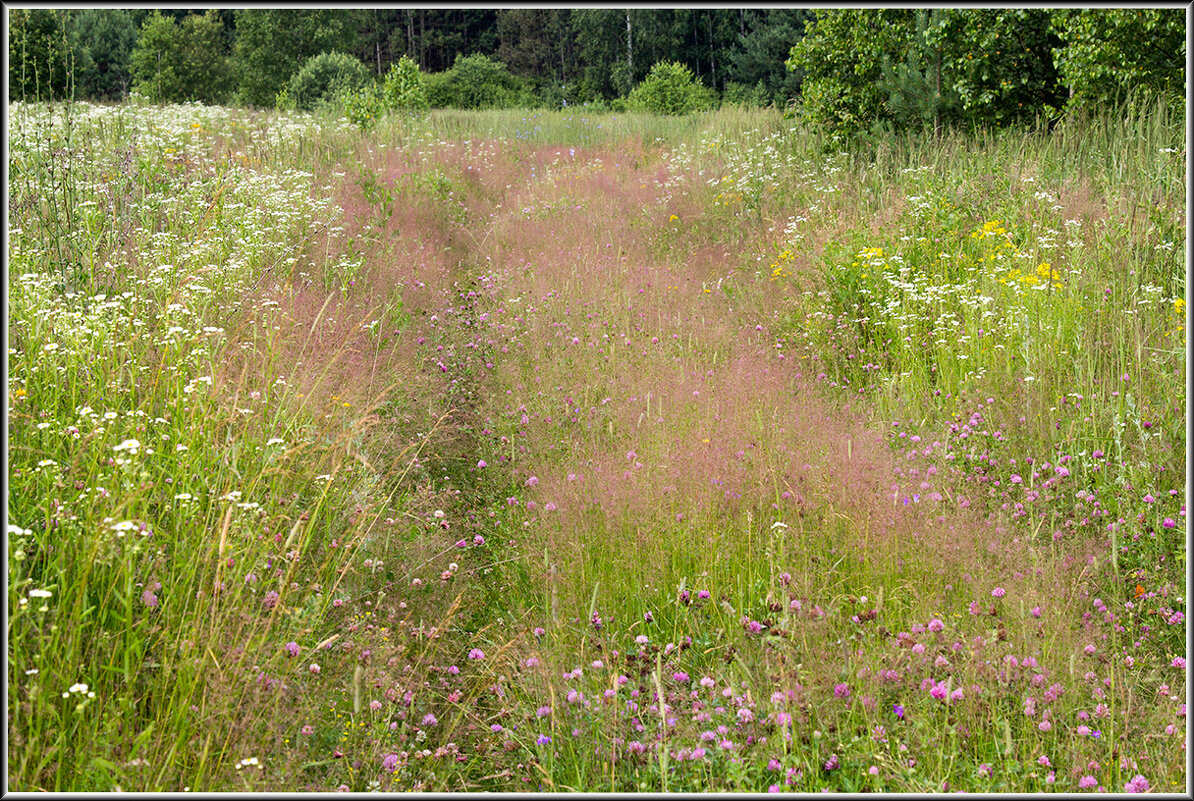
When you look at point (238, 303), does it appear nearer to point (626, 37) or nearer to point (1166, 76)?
point (1166, 76)

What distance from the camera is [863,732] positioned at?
2.03 meters

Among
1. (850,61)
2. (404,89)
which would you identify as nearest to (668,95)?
(404,89)

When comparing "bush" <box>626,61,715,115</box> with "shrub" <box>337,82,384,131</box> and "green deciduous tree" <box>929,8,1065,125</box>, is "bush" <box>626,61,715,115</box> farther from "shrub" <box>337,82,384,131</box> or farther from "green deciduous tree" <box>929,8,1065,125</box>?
"green deciduous tree" <box>929,8,1065,125</box>

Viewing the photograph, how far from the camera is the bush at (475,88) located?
26.4m

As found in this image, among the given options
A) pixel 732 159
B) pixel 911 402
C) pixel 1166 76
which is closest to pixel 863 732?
pixel 911 402

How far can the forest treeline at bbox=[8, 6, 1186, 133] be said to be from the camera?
6.96 metres

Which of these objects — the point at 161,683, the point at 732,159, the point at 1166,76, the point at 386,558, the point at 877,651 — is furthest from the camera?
the point at 732,159

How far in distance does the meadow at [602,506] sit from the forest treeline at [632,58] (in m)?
1.40

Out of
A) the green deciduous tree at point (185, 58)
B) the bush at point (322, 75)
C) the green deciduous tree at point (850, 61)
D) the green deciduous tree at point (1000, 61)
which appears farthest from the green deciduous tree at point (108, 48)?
the green deciduous tree at point (1000, 61)

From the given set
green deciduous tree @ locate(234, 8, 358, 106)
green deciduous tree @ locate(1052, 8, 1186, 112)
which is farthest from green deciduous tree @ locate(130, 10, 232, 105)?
green deciduous tree @ locate(1052, 8, 1186, 112)

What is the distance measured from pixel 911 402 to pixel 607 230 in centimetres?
456

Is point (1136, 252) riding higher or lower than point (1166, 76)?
lower

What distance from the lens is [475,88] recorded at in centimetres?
2784

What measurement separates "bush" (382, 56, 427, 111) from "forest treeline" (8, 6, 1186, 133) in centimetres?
4
